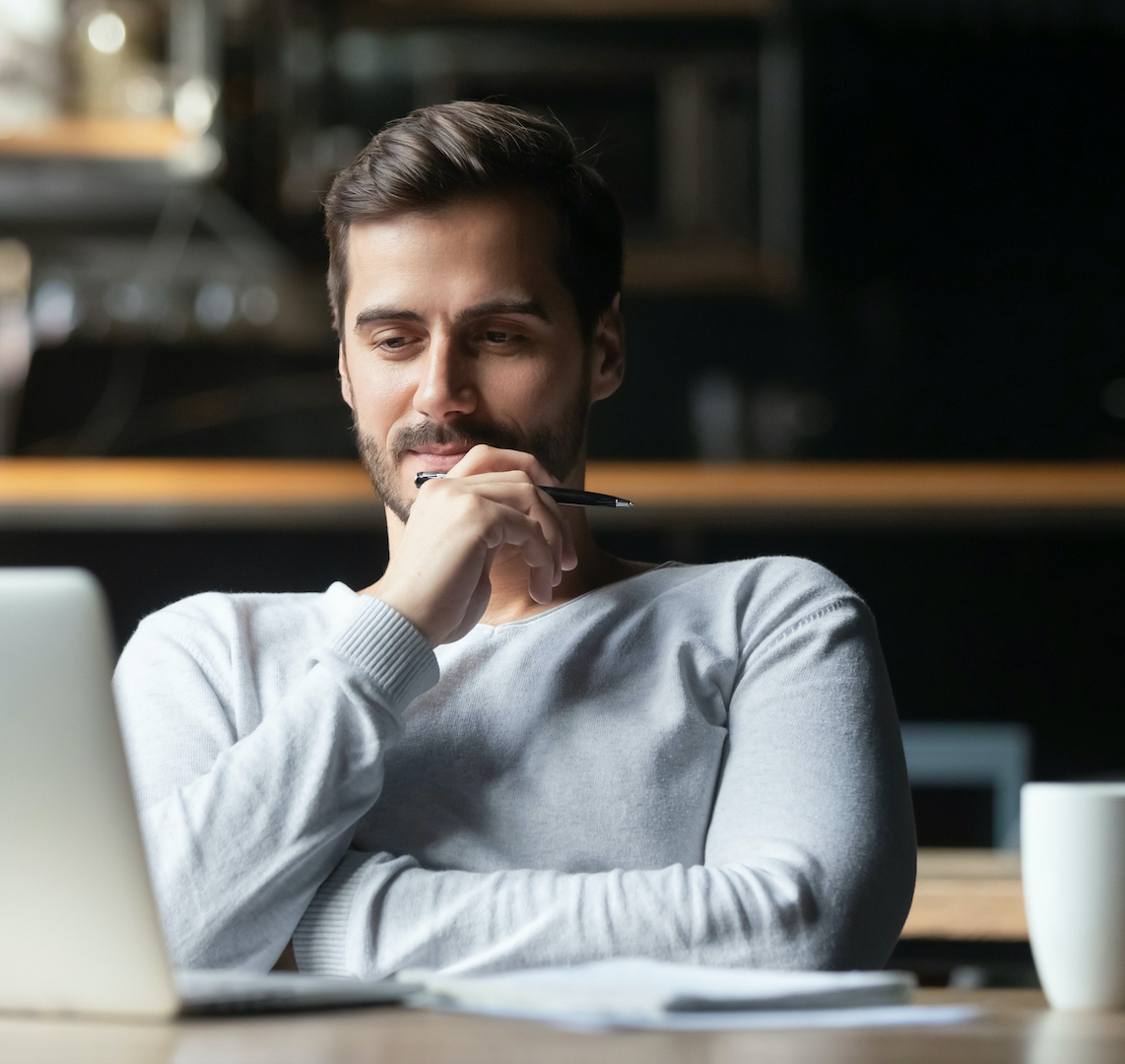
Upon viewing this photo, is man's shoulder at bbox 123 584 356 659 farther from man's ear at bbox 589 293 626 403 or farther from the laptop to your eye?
the laptop

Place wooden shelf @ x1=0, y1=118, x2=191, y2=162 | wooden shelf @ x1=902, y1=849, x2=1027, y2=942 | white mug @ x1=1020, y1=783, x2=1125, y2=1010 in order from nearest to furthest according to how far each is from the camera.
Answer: white mug @ x1=1020, y1=783, x2=1125, y2=1010 → wooden shelf @ x1=902, y1=849, x2=1027, y2=942 → wooden shelf @ x1=0, y1=118, x2=191, y2=162

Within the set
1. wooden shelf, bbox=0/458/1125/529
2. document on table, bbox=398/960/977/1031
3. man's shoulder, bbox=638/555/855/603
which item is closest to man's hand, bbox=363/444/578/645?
man's shoulder, bbox=638/555/855/603

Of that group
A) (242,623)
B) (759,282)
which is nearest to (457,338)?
(242,623)

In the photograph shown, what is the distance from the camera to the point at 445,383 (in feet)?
3.91

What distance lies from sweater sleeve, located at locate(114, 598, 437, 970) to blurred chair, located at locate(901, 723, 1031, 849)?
78.2 inches

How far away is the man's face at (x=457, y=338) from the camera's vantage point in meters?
1.20

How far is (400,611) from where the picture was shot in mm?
1007

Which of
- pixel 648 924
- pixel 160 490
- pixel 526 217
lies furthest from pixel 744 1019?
pixel 160 490

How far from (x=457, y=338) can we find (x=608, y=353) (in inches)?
8.1

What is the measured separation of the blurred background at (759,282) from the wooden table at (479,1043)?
7.42 ft

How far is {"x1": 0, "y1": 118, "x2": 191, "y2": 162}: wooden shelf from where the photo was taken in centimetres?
266

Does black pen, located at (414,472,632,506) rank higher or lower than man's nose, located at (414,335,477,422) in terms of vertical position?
lower

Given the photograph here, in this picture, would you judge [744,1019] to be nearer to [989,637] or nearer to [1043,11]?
[989,637]

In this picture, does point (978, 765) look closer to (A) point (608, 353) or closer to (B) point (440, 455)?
(A) point (608, 353)
